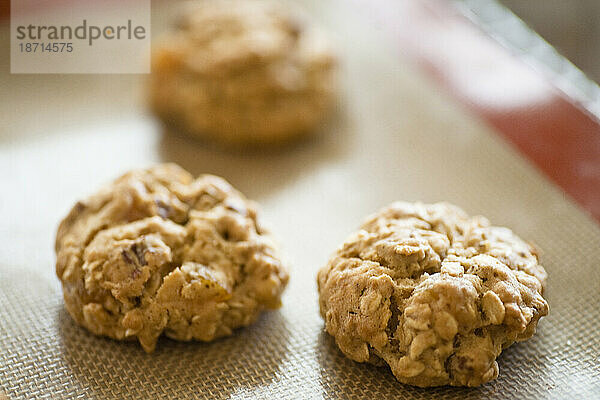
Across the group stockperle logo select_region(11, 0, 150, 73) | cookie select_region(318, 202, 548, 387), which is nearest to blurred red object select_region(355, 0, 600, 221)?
cookie select_region(318, 202, 548, 387)

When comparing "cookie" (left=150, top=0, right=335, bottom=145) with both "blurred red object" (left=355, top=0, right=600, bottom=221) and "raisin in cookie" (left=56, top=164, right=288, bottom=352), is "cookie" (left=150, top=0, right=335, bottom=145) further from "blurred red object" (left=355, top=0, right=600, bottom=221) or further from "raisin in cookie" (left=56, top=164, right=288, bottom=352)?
"raisin in cookie" (left=56, top=164, right=288, bottom=352)

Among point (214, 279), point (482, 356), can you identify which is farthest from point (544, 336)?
point (214, 279)

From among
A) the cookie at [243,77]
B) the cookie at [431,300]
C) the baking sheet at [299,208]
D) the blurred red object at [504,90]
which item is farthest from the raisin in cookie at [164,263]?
the blurred red object at [504,90]

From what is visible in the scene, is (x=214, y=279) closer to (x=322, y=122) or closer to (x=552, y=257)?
(x=552, y=257)

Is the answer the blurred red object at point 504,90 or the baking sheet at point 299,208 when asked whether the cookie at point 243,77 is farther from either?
the blurred red object at point 504,90

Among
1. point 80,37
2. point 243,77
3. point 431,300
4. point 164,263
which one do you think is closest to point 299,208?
point 243,77

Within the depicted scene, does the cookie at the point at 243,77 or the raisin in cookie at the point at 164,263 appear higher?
the cookie at the point at 243,77
